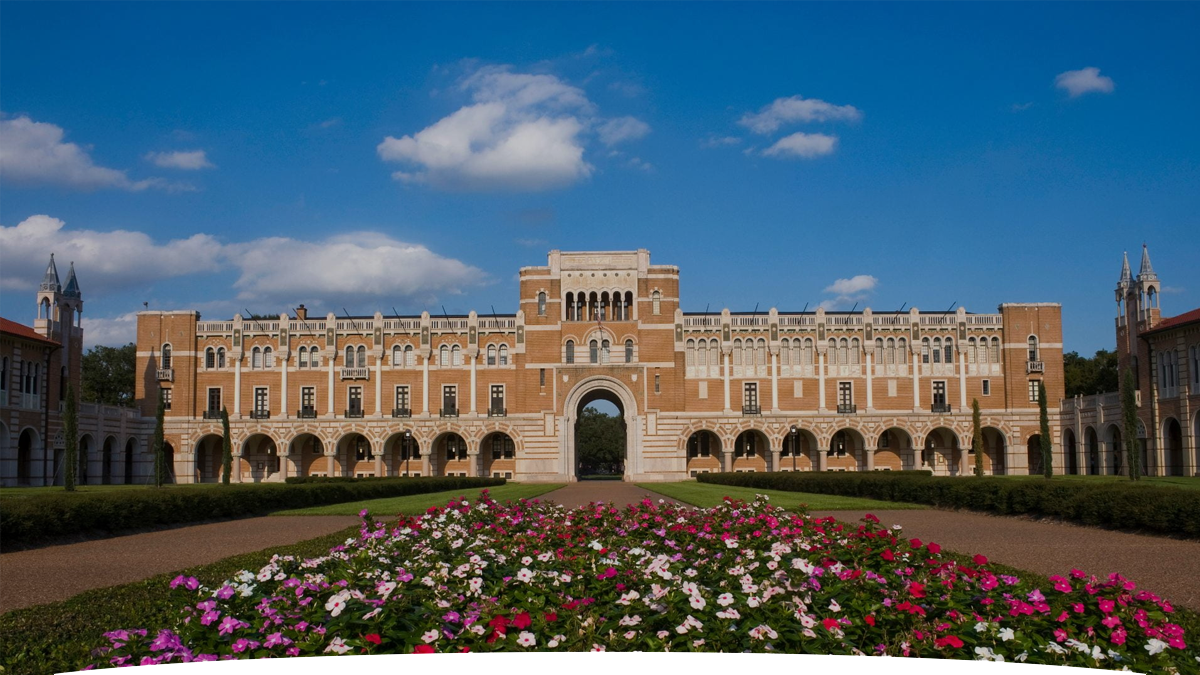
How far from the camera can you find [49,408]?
50219 millimetres

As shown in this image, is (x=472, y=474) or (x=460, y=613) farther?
(x=472, y=474)

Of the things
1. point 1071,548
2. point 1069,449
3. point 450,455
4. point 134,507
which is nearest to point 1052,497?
point 1071,548

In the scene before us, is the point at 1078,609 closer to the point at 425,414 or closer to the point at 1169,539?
the point at 1169,539

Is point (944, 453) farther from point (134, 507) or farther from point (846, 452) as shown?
point (134, 507)

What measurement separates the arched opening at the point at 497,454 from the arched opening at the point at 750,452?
14426 mm

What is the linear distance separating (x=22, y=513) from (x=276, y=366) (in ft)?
155

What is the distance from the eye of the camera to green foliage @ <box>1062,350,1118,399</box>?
7331cm

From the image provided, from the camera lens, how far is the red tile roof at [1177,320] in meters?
47.4

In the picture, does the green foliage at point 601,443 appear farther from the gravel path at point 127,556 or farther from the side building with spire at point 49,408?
the gravel path at point 127,556

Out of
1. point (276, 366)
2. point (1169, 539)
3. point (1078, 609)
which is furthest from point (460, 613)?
point (276, 366)

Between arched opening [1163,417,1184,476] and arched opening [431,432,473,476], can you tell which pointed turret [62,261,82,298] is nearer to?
arched opening [431,432,473,476]

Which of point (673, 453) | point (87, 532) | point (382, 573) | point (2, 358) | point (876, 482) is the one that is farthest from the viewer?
point (673, 453)

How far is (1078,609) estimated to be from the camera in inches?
287

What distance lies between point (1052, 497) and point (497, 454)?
148ft
